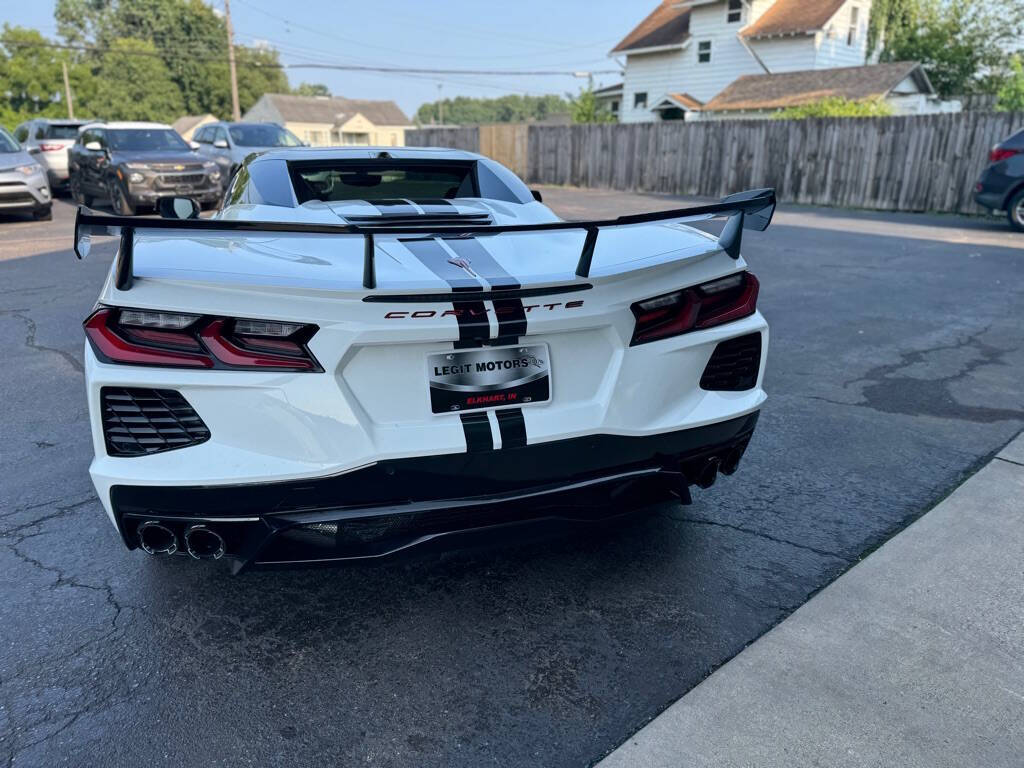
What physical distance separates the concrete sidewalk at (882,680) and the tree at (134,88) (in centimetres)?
8259

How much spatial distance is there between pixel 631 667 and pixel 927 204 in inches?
687

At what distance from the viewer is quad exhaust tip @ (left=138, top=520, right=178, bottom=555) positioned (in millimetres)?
2137

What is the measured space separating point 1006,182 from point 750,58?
21.8 metres

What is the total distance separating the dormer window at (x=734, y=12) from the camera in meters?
31.4

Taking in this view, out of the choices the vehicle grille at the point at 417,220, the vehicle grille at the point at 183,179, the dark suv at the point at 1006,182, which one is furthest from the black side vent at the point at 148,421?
the dark suv at the point at 1006,182

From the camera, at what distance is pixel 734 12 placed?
31641 millimetres

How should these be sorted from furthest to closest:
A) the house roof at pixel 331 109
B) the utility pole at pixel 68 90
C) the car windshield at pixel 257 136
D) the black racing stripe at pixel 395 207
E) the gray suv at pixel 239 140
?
the house roof at pixel 331 109, the utility pole at pixel 68 90, the car windshield at pixel 257 136, the gray suv at pixel 239 140, the black racing stripe at pixel 395 207

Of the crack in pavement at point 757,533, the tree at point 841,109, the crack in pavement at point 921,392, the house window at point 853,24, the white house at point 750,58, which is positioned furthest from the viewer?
the house window at point 853,24

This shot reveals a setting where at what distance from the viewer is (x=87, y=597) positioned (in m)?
2.68

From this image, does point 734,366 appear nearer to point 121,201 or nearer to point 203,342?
point 203,342

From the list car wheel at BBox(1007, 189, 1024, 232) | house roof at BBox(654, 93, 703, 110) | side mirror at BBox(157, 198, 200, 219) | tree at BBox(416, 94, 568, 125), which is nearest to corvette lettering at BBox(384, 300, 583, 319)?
side mirror at BBox(157, 198, 200, 219)

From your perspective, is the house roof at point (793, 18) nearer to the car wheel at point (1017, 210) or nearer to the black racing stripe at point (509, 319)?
the car wheel at point (1017, 210)

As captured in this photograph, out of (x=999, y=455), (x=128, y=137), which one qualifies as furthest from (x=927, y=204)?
(x=128, y=137)

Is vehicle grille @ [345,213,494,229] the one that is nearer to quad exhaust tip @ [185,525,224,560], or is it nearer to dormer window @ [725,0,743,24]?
quad exhaust tip @ [185,525,224,560]
